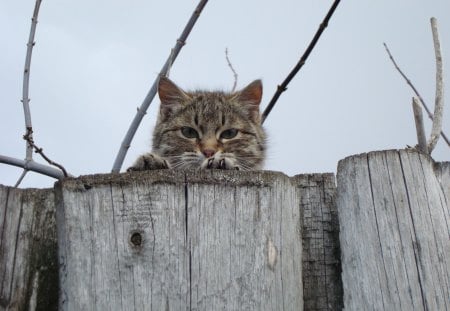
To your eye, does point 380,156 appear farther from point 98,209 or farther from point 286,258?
point 98,209

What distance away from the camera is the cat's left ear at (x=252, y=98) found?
16.3ft

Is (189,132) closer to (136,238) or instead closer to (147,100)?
(147,100)

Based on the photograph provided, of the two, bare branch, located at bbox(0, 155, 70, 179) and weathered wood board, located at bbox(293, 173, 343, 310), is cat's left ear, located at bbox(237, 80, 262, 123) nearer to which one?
bare branch, located at bbox(0, 155, 70, 179)

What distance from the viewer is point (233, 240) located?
2061 mm

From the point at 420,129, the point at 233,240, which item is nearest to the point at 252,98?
the point at 420,129

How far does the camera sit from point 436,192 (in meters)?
2.29

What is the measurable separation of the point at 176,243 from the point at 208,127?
9.05 feet

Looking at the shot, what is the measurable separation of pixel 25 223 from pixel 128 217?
0.51 meters

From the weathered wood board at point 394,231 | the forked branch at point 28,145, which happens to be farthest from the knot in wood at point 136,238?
the forked branch at point 28,145

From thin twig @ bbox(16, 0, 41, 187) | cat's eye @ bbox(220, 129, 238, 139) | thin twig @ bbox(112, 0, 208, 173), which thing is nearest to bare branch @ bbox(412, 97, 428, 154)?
thin twig @ bbox(112, 0, 208, 173)

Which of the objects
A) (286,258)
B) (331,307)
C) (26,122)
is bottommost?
(331,307)

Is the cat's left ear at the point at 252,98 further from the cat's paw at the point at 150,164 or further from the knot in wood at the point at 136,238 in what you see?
the knot in wood at the point at 136,238

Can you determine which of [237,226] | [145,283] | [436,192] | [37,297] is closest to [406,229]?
[436,192]

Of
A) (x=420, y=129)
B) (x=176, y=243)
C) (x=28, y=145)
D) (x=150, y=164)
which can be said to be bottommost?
(x=176, y=243)
